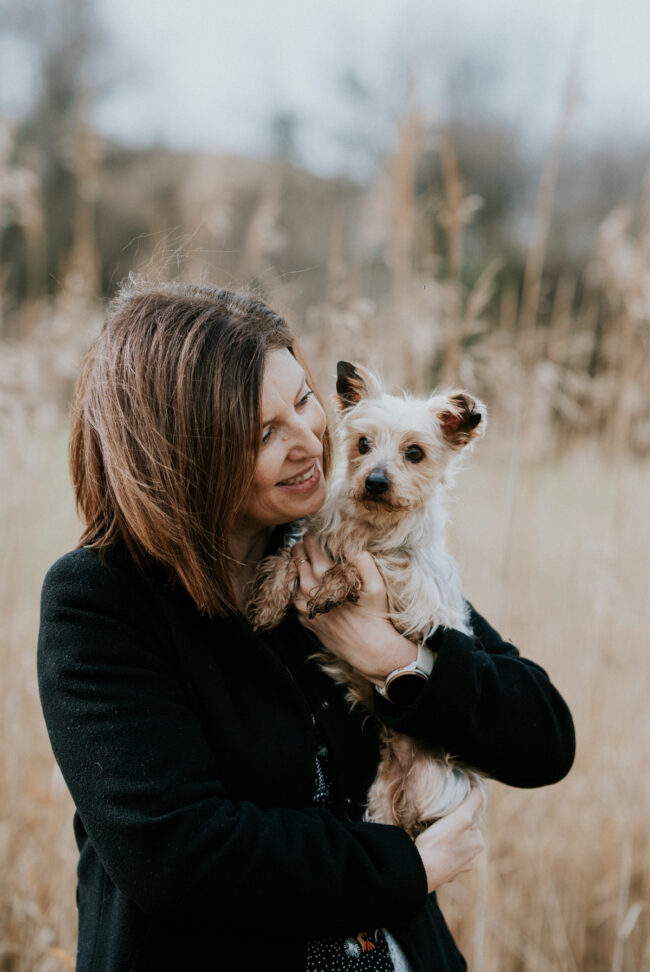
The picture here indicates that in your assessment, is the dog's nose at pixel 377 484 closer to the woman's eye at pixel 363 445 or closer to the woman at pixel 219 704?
the woman's eye at pixel 363 445

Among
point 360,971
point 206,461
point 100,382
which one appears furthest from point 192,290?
point 360,971

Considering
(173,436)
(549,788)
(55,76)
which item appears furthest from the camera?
(55,76)

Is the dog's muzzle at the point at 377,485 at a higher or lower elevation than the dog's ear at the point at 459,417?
lower

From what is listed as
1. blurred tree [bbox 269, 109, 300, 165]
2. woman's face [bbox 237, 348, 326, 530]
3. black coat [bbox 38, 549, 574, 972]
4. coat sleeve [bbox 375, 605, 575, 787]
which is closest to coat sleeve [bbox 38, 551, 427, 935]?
black coat [bbox 38, 549, 574, 972]

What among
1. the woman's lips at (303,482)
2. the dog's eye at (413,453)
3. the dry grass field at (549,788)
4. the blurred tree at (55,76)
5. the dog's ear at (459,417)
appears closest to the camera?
the woman's lips at (303,482)

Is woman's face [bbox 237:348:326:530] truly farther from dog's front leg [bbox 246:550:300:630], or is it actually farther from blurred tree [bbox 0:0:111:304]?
blurred tree [bbox 0:0:111:304]

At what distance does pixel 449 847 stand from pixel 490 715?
0.27 metres

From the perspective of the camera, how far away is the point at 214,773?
133 cm

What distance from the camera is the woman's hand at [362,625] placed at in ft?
5.36

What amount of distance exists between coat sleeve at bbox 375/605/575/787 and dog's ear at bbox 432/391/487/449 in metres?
0.57

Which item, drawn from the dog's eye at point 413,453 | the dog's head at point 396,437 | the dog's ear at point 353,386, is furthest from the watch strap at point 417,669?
the dog's ear at point 353,386

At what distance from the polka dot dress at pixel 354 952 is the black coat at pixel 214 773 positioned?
1.0 inches

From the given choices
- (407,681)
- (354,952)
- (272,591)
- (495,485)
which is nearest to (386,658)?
(407,681)

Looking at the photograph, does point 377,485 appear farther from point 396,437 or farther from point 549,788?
point 549,788
